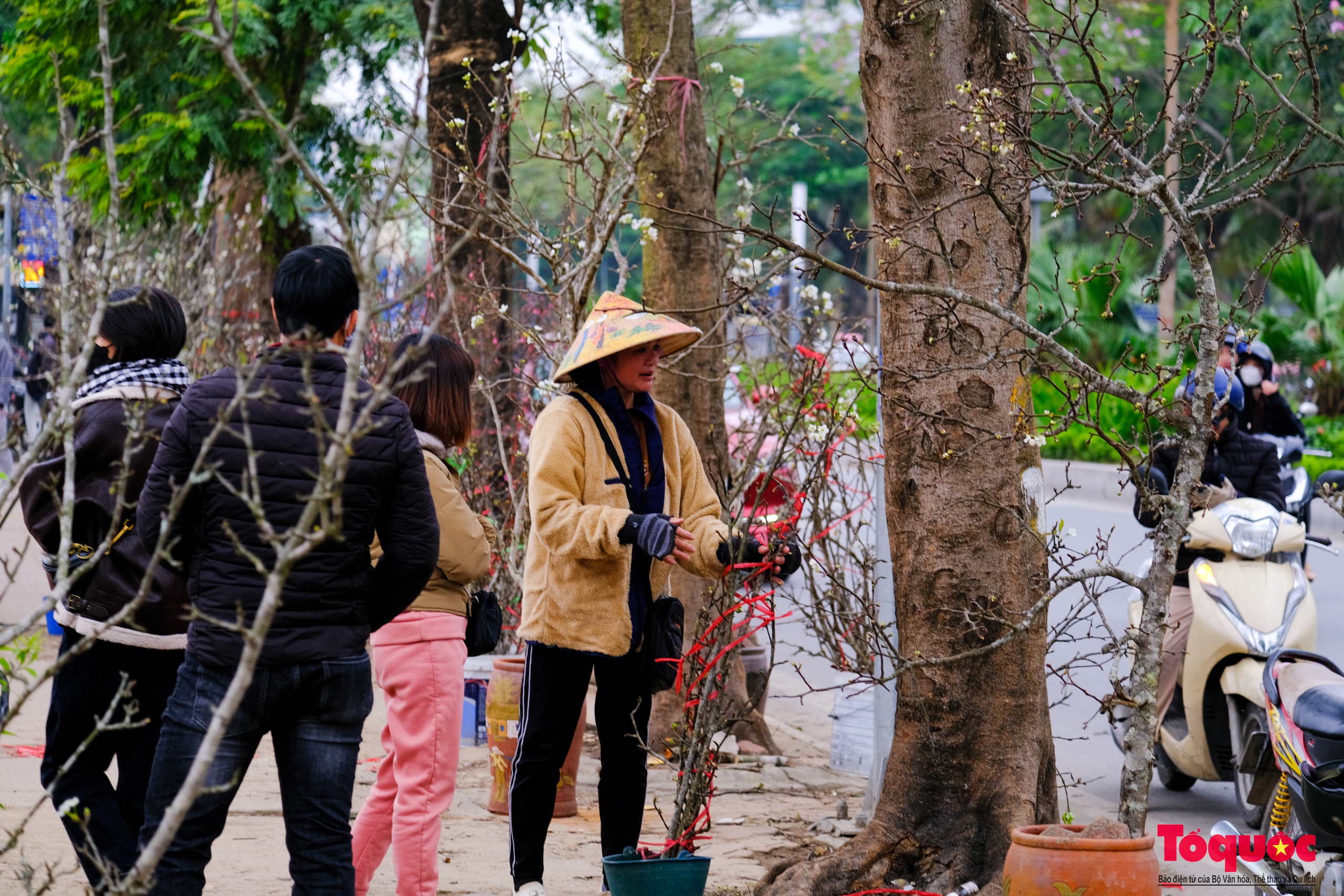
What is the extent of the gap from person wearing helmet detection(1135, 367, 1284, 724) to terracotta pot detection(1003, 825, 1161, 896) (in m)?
2.99

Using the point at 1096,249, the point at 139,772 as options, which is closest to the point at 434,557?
the point at 139,772

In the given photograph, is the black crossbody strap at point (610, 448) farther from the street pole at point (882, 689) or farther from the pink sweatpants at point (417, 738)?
the street pole at point (882, 689)

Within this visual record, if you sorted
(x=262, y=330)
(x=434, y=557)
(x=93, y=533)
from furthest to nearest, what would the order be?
(x=262, y=330) → (x=93, y=533) → (x=434, y=557)

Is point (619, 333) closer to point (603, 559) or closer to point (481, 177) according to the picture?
point (603, 559)

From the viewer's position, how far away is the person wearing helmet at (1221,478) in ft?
19.9

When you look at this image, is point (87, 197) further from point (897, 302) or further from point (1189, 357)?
point (1189, 357)

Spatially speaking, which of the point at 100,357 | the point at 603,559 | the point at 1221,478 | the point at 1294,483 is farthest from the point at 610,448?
the point at 1294,483

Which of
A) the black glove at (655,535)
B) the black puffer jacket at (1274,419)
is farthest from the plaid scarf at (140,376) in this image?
the black puffer jacket at (1274,419)

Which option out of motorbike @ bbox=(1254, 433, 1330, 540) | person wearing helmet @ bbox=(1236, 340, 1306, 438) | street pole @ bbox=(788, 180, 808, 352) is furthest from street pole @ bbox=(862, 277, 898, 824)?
person wearing helmet @ bbox=(1236, 340, 1306, 438)

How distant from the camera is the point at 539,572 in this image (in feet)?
13.5

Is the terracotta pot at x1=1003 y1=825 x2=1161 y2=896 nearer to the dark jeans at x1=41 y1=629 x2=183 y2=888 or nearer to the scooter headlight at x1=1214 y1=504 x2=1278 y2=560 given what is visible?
the dark jeans at x1=41 y1=629 x2=183 y2=888

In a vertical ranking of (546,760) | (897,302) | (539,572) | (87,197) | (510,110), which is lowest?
(546,760)

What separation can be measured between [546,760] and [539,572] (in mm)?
550

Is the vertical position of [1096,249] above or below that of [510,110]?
above
